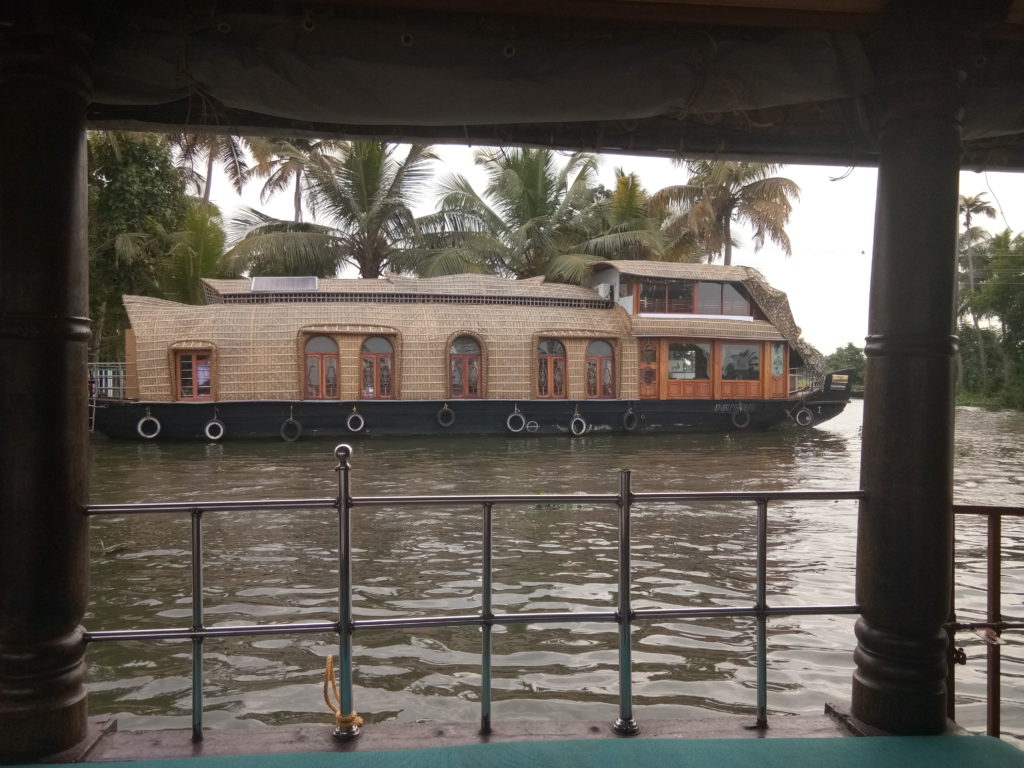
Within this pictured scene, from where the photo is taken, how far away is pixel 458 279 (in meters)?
16.8

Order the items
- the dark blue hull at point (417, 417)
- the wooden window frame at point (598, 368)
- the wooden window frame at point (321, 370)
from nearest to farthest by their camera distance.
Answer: the dark blue hull at point (417, 417), the wooden window frame at point (321, 370), the wooden window frame at point (598, 368)

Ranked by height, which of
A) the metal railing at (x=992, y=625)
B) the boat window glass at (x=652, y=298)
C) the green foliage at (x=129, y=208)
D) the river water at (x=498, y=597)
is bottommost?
the river water at (x=498, y=597)

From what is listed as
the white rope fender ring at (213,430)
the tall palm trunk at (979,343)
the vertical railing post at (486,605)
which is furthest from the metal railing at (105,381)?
the tall palm trunk at (979,343)

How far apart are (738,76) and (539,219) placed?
1898cm

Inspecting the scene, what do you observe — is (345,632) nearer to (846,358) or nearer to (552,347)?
(552,347)

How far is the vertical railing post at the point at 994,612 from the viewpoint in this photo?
7.44ft

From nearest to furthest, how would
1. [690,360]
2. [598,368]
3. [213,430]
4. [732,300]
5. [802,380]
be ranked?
[213,430] < [598,368] < [690,360] < [732,300] < [802,380]

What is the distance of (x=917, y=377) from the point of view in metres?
2.19

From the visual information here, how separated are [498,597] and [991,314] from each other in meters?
33.2

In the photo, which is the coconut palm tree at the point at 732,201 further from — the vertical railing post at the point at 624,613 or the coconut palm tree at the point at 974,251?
the vertical railing post at the point at 624,613

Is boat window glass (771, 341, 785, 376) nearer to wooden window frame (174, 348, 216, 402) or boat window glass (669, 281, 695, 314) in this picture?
boat window glass (669, 281, 695, 314)

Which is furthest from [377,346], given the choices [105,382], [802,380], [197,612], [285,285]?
[197,612]

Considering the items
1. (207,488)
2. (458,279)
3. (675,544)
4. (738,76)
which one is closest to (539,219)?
(458,279)

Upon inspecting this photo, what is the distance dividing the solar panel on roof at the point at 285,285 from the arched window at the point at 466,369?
305 cm
